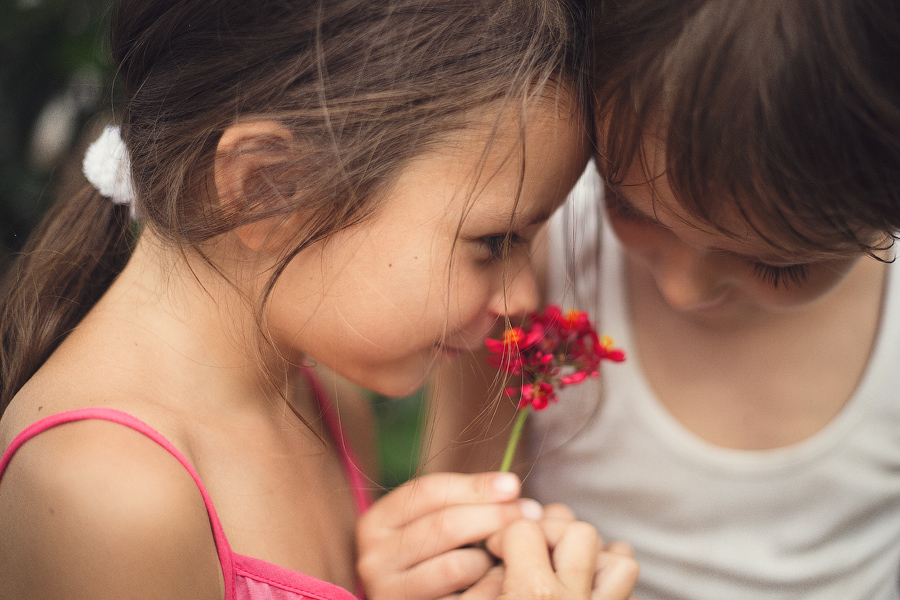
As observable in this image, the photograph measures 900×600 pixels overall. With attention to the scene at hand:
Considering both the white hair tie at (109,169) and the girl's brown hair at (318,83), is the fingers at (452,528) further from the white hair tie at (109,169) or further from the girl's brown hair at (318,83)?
the white hair tie at (109,169)

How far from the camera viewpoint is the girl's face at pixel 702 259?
3.30 feet

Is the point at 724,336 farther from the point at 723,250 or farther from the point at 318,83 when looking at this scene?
the point at 318,83

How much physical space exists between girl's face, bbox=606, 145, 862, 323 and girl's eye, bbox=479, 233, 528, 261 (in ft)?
0.63

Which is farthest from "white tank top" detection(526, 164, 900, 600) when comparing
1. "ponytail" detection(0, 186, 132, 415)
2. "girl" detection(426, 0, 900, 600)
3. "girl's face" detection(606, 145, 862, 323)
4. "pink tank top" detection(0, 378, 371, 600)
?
"ponytail" detection(0, 186, 132, 415)

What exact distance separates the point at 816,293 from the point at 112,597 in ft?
3.88

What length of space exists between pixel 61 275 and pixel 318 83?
63 cm

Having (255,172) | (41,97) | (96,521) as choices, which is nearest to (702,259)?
(255,172)

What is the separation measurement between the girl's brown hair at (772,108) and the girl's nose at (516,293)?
293 mm

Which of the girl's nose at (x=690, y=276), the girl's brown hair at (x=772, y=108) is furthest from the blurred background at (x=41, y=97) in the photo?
the girl's brown hair at (x=772, y=108)

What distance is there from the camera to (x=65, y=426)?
0.89 meters

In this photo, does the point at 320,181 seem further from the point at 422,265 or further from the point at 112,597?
the point at 112,597

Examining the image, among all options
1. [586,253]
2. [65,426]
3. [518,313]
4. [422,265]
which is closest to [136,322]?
[65,426]

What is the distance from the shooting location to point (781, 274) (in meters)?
1.11

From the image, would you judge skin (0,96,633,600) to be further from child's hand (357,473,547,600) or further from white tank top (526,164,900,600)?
white tank top (526,164,900,600)
